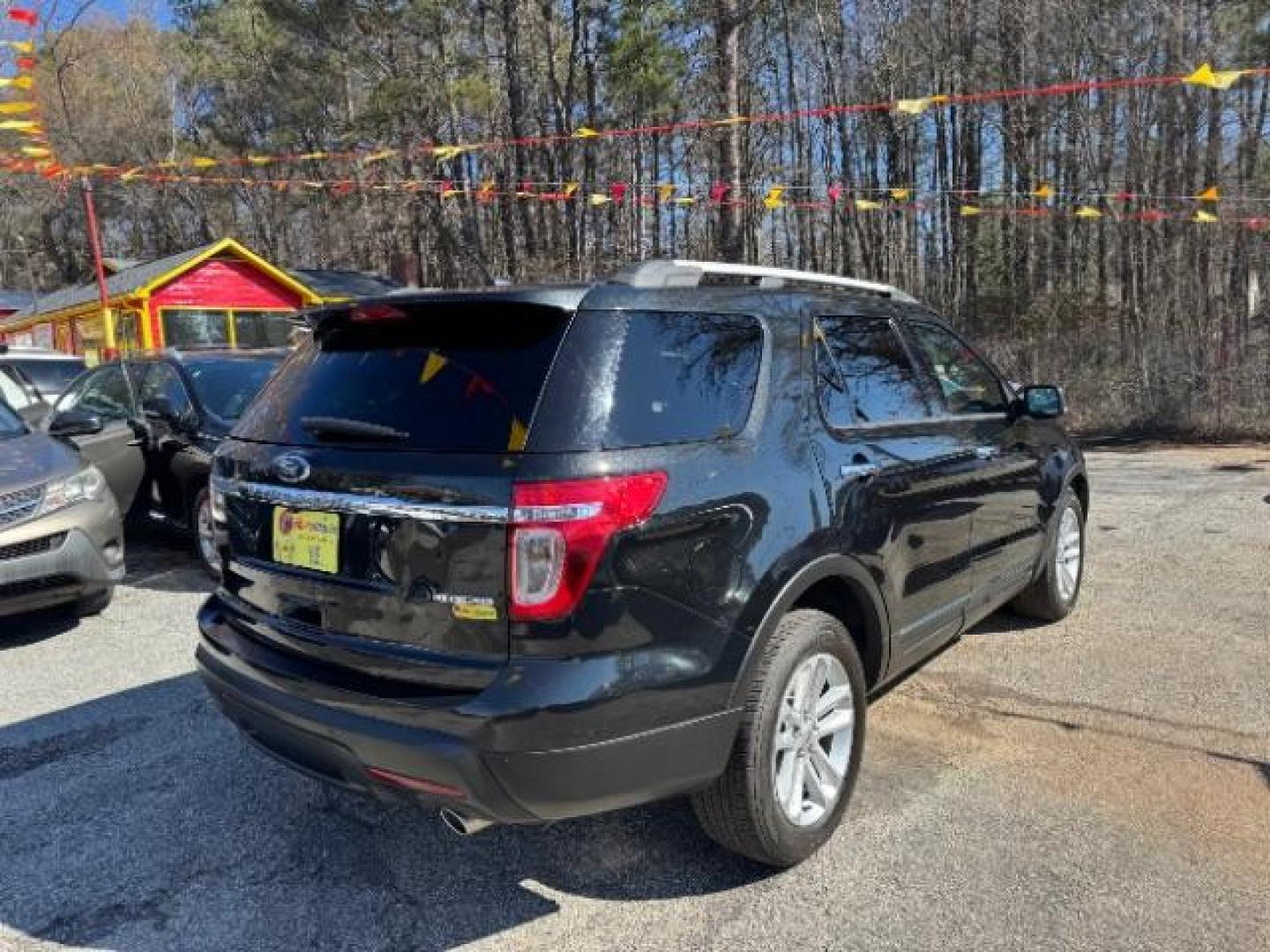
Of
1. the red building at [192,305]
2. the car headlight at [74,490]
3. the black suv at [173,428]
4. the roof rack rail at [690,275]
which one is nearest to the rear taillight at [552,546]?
the roof rack rail at [690,275]

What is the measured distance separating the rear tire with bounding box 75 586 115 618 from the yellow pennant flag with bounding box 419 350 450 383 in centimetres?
405

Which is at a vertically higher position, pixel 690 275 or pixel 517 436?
pixel 690 275

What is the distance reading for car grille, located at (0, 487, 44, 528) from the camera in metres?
5.12

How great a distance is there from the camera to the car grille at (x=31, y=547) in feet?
16.6

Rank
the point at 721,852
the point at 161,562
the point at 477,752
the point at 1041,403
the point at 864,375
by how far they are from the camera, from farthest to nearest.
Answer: the point at 161,562, the point at 1041,403, the point at 864,375, the point at 721,852, the point at 477,752

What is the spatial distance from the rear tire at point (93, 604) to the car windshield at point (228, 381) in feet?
5.03

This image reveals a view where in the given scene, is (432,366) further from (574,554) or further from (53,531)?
(53,531)

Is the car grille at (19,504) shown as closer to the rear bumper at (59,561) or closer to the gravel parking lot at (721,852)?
the rear bumper at (59,561)

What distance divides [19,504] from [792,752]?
4468mm

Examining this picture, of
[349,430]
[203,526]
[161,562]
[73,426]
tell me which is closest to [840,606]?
[349,430]

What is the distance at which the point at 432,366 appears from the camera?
2.79m

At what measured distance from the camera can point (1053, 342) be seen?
17.2 m

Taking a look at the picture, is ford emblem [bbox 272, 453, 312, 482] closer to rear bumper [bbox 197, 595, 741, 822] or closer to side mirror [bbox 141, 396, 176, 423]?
rear bumper [bbox 197, 595, 741, 822]

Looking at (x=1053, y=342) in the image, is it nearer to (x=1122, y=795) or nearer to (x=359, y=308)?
(x=1122, y=795)
